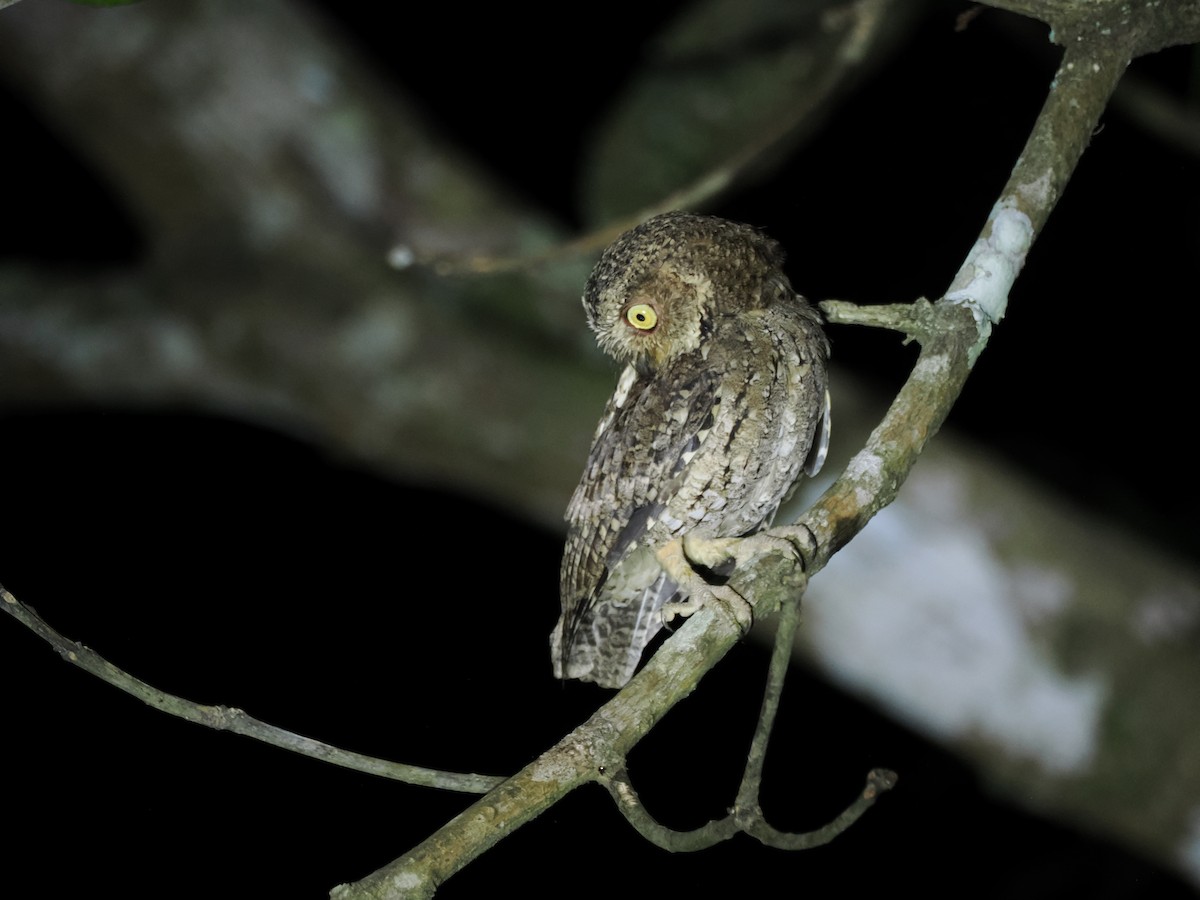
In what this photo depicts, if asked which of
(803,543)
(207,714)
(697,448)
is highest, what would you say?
(697,448)

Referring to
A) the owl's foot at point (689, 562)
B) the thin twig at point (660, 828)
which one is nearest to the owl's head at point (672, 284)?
the owl's foot at point (689, 562)

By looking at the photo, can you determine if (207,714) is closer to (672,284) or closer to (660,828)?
(660,828)

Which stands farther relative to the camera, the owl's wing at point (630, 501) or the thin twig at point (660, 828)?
the owl's wing at point (630, 501)

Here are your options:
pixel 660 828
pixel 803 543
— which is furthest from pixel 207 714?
pixel 803 543

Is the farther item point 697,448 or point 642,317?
point 697,448

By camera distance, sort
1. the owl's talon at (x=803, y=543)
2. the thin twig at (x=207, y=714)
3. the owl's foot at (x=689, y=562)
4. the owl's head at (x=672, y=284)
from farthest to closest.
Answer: the owl's foot at (x=689, y=562)
the owl's head at (x=672, y=284)
the owl's talon at (x=803, y=543)
the thin twig at (x=207, y=714)

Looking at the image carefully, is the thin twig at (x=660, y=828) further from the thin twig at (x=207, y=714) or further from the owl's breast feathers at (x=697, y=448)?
the owl's breast feathers at (x=697, y=448)

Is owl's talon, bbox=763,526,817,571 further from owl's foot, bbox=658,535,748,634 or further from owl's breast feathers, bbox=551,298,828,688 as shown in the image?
owl's breast feathers, bbox=551,298,828,688

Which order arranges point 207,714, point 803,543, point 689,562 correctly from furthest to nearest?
1. point 689,562
2. point 803,543
3. point 207,714
